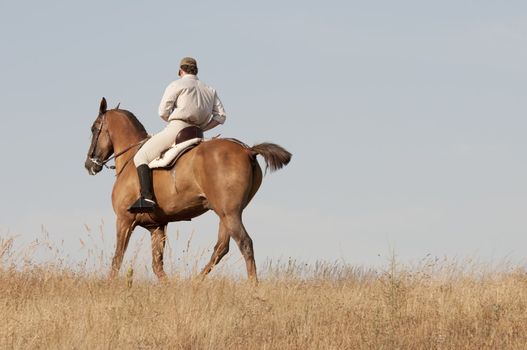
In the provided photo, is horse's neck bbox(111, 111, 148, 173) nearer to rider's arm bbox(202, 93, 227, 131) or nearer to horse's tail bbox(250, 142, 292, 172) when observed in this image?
rider's arm bbox(202, 93, 227, 131)

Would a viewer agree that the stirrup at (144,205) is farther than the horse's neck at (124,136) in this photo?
No

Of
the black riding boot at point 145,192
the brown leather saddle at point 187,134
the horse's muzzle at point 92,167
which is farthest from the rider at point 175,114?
the horse's muzzle at point 92,167

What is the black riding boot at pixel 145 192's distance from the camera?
13070 millimetres

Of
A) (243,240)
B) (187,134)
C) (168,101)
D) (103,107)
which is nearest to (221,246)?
(243,240)

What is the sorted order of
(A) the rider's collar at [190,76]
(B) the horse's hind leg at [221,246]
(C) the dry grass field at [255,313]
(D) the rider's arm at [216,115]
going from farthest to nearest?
(D) the rider's arm at [216,115], (A) the rider's collar at [190,76], (B) the horse's hind leg at [221,246], (C) the dry grass field at [255,313]

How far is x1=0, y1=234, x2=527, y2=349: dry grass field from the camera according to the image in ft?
27.8

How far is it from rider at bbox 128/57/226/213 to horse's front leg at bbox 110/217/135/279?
327mm

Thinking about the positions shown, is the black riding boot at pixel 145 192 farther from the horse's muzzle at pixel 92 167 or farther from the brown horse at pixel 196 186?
the horse's muzzle at pixel 92 167

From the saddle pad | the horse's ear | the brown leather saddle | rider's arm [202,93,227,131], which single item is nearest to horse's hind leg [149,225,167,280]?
the saddle pad

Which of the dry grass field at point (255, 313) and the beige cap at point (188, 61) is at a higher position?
the beige cap at point (188, 61)

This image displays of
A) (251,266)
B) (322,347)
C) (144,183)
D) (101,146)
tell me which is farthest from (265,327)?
(101,146)

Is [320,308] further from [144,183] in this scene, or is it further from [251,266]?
[144,183]

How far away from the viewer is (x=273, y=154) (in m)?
12.6

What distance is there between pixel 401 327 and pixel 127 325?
9.11 ft
